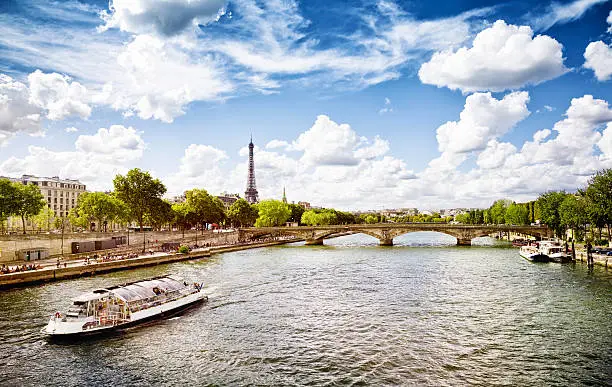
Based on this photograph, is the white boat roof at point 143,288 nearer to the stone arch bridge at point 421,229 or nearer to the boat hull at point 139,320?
the boat hull at point 139,320

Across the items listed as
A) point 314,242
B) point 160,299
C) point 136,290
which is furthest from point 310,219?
point 136,290

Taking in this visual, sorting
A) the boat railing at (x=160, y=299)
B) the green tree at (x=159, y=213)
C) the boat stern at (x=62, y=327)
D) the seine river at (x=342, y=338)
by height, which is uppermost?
the green tree at (x=159, y=213)

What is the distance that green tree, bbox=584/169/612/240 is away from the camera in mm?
57469

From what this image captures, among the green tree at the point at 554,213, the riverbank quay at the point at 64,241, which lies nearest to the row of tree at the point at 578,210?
the green tree at the point at 554,213

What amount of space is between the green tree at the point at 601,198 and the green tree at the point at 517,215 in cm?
5880

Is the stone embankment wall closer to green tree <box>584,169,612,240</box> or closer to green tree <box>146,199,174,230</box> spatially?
green tree <box>146,199,174,230</box>

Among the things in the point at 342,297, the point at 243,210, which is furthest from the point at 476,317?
the point at 243,210

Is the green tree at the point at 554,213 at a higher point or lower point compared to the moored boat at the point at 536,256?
higher

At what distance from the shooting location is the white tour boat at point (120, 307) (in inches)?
947

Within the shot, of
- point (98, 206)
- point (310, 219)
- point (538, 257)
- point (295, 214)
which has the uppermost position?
point (98, 206)

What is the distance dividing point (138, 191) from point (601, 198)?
71229 mm

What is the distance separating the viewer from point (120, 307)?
26.5 meters

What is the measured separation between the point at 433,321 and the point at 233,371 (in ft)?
43.8

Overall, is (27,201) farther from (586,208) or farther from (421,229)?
(586,208)
